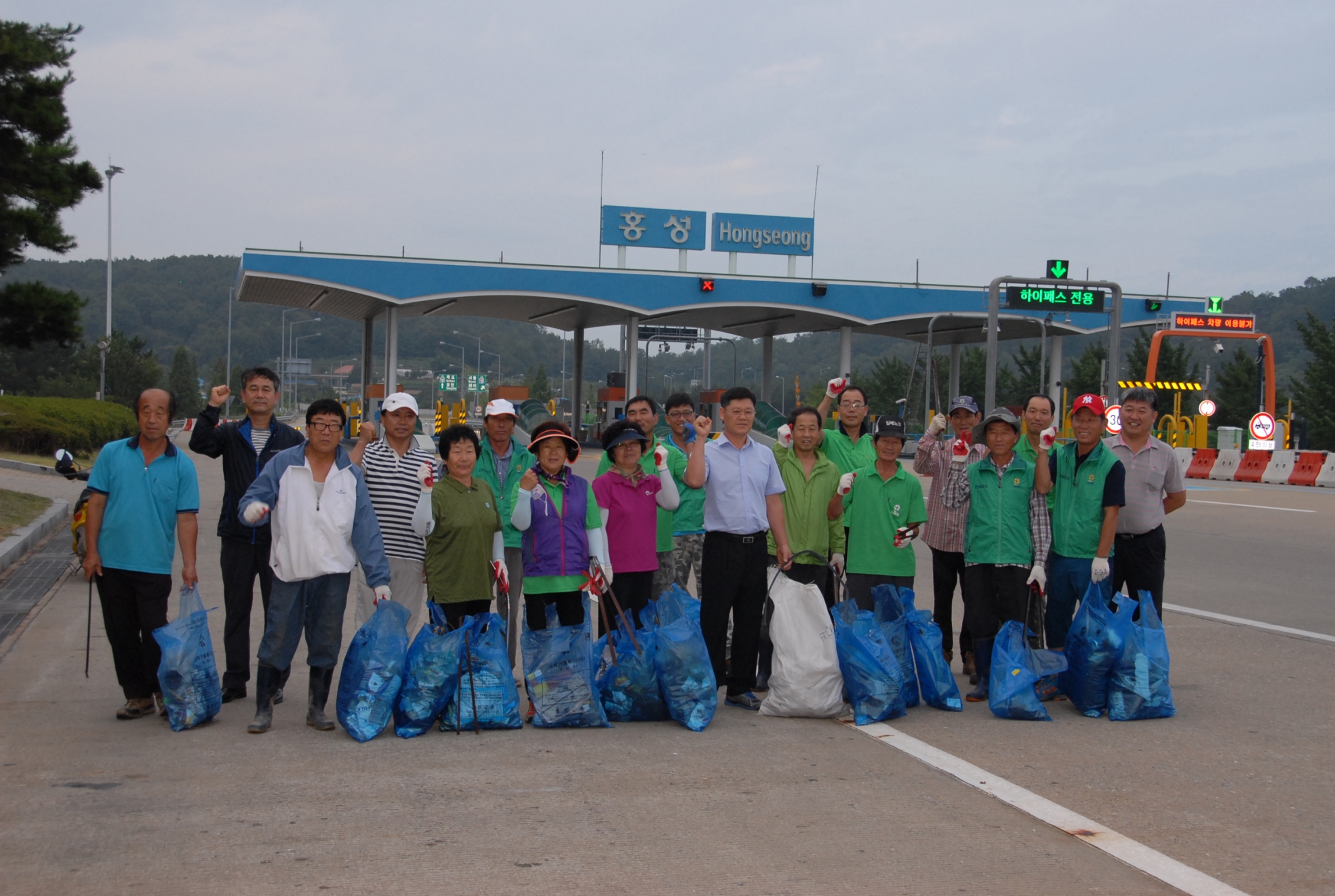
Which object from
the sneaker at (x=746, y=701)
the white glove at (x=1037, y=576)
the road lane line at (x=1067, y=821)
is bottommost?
the sneaker at (x=746, y=701)

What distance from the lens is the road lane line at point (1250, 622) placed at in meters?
9.01

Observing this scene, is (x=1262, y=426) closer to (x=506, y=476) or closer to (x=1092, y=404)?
(x=1092, y=404)

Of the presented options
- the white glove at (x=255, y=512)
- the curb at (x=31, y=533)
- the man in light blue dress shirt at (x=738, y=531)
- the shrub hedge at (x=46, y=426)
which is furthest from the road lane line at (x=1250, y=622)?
the shrub hedge at (x=46, y=426)

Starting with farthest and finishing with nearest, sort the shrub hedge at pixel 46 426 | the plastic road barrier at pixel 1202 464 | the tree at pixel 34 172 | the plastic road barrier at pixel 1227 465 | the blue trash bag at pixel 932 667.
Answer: the plastic road barrier at pixel 1202 464 → the plastic road barrier at pixel 1227 465 → the shrub hedge at pixel 46 426 → the tree at pixel 34 172 → the blue trash bag at pixel 932 667

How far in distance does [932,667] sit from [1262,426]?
28525 mm

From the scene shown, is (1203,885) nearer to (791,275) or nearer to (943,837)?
(943,837)

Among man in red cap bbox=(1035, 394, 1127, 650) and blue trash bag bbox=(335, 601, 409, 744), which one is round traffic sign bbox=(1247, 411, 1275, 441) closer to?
man in red cap bbox=(1035, 394, 1127, 650)

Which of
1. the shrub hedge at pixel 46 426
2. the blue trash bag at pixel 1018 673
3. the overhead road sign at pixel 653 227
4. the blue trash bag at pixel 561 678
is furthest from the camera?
the overhead road sign at pixel 653 227

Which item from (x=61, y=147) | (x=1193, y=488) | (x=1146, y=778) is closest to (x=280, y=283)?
(x=61, y=147)

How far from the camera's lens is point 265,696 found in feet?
19.5

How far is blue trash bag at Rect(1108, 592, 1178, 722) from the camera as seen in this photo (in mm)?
6348

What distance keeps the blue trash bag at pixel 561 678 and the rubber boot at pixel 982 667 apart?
7.20 ft

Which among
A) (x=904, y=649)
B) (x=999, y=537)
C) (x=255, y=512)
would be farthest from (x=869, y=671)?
(x=255, y=512)

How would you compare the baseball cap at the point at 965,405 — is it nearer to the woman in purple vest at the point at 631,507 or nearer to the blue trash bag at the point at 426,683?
the woman in purple vest at the point at 631,507
